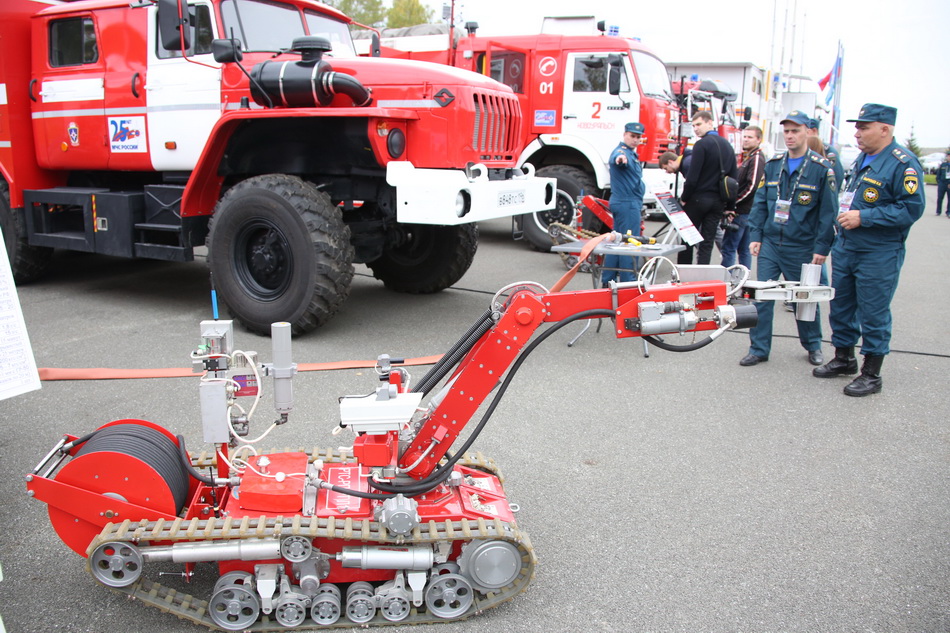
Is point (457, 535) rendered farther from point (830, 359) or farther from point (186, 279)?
point (186, 279)

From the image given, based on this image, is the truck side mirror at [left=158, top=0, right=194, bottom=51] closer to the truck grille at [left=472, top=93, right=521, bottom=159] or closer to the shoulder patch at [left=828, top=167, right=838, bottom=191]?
the truck grille at [left=472, top=93, right=521, bottom=159]

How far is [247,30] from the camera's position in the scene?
6.59 metres

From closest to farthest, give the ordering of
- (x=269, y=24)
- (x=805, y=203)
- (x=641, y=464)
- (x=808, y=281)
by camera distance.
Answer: (x=808, y=281)
(x=641, y=464)
(x=805, y=203)
(x=269, y=24)

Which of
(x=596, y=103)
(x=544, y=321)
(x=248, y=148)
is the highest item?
(x=596, y=103)

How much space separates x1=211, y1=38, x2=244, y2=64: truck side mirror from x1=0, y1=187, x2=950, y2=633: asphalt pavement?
2312 millimetres

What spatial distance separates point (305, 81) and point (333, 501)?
3975 millimetres

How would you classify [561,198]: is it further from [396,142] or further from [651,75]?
[396,142]

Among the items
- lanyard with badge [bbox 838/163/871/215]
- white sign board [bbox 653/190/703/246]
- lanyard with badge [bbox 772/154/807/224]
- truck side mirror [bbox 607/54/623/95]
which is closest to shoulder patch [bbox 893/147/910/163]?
lanyard with badge [bbox 838/163/871/215]

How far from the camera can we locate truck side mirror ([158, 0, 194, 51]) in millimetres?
5895

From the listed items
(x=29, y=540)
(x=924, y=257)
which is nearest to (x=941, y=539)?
(x=29, y=540)

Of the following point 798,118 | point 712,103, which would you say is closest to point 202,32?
point 798,118

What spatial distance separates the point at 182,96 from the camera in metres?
6.61

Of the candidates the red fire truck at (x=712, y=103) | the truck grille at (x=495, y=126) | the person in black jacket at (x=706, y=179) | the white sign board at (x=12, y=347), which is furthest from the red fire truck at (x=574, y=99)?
the white sign board at (x=12, y=347)

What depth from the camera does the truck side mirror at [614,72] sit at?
10891 mm
